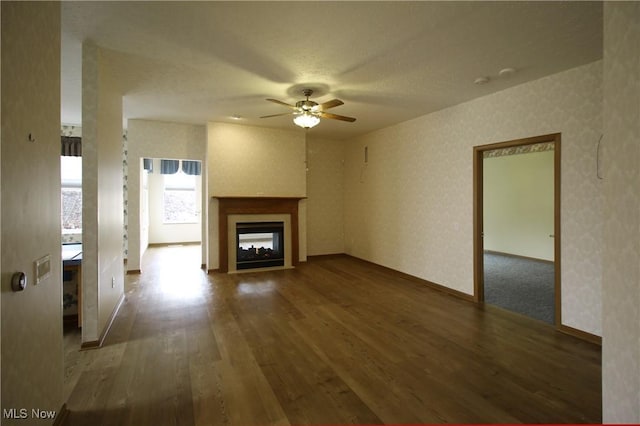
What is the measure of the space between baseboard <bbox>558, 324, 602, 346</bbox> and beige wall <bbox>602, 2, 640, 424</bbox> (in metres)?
2.08

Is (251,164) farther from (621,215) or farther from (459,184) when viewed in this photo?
(621,215)

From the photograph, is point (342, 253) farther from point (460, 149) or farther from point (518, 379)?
point (518, 379)

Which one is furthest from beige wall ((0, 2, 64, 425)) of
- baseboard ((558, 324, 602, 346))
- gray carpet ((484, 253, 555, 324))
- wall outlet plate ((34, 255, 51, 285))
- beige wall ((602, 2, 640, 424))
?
gray carpet ((484, 253, 555, 324))

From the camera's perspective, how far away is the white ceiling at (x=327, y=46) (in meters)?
2.21

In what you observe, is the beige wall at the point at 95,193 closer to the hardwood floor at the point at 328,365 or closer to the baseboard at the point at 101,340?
the baseboard at the point at 101,340

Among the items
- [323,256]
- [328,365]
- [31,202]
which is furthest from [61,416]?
[323,256]

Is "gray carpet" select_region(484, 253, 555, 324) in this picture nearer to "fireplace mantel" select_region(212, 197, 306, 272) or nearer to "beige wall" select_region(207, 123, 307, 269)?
"fireplace mantel" select_region(212, 197, 306, 272)

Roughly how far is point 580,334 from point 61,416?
433cm

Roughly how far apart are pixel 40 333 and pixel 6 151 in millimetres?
938

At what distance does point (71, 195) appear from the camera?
6523 mm

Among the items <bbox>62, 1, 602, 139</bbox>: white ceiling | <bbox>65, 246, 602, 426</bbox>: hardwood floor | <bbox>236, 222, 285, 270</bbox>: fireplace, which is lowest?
<bbox>65, 246, 602, 426</bbox>: hardwood floor

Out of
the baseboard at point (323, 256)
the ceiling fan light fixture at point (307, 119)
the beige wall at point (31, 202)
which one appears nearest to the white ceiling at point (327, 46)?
the ceiling fan light fixture at point (307, 119)

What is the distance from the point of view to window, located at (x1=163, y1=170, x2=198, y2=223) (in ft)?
30.7

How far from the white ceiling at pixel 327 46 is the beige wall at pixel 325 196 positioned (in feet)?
9.54
